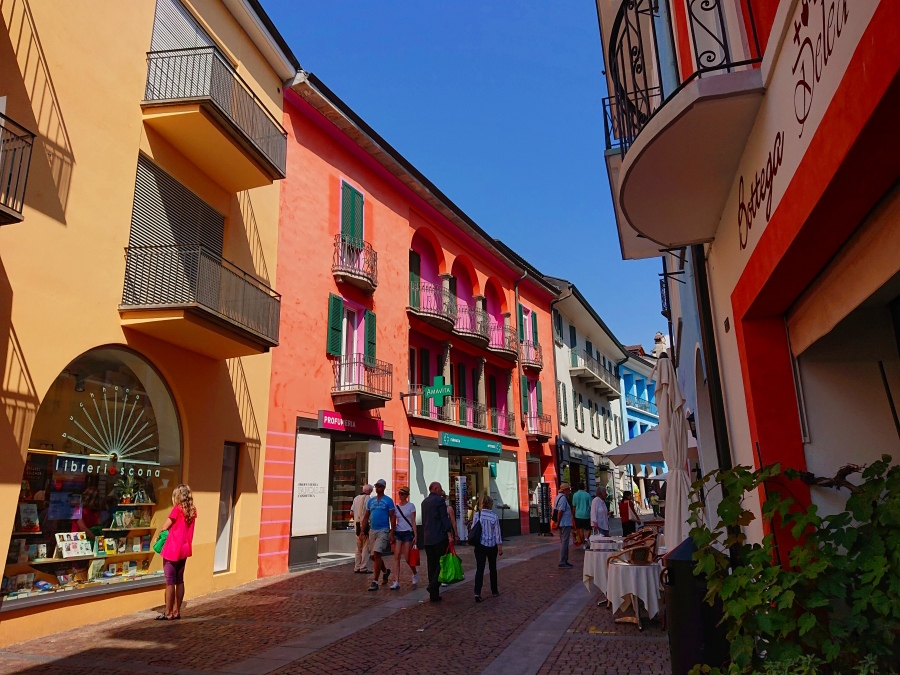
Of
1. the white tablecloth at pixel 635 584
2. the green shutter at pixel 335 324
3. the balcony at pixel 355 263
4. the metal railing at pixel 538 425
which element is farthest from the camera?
the metal railing at pixel 538 425

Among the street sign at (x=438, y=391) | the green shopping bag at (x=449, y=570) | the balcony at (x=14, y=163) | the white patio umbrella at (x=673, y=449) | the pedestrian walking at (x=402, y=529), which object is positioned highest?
the balcony at (x=14, y=163)

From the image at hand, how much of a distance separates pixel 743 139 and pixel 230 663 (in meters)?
6.44

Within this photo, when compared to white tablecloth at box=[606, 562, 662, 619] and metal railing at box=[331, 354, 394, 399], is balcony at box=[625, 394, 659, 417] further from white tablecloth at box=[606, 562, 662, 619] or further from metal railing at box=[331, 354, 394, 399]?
white tablecloth at box=[606, 562, 662, 619]

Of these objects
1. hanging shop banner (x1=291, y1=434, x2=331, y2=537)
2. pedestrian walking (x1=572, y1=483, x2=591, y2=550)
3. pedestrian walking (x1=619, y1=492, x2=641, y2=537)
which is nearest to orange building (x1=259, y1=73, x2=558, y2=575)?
hanging shop banner (x1=291, y1=434, x2=331, y2=537)

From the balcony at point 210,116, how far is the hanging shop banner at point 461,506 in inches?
486

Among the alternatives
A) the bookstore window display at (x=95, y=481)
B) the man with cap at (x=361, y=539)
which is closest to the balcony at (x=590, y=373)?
the man with cap at (x=361, y=539)

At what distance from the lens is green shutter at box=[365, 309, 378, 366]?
1697 cm

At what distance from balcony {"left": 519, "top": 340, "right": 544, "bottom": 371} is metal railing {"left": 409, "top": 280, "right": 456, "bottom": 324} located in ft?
19.6

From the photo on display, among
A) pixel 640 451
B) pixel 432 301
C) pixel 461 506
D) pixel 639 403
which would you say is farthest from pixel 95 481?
pixel 639 403

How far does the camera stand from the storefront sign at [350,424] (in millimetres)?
14775

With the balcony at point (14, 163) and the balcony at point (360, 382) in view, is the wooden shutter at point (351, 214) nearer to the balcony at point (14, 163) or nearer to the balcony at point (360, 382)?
the balcony at point (360, 382)

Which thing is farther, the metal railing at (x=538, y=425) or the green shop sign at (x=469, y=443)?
the metal railing at (x=538, y=425)

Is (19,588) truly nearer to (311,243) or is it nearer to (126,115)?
(126,115)

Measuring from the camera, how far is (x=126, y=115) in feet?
32.2
